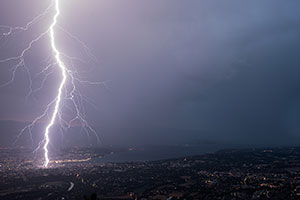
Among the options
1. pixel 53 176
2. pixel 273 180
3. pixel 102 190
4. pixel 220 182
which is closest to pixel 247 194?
pixel 220 182

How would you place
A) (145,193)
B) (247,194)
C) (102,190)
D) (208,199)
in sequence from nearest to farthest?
(208,199) → (247,194) → (145,193) → (102,190)

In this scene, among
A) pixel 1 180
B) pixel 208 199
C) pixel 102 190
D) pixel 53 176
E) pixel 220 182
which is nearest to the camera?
pixel 208 199

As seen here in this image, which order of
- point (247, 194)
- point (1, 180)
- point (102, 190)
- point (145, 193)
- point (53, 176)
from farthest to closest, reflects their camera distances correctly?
1. point (53, 176)
2. point (1, 180)
3. point (102, 190)
4. point (145, 193)
5. point (247, 194)

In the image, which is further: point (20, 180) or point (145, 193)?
point (20, 180)

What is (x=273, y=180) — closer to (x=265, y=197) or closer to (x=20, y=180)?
(x=265, y=197)

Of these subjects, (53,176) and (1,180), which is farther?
(53,176)

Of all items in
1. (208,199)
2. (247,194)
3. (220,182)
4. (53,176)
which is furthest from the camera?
(53,176)

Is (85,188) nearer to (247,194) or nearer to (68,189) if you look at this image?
(68,189)

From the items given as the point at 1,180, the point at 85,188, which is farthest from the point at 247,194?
the point at 1,180

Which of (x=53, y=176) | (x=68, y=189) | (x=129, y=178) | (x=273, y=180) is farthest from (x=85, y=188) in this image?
(x=273, y=180)
